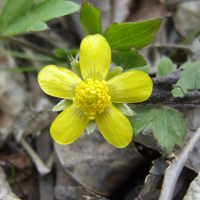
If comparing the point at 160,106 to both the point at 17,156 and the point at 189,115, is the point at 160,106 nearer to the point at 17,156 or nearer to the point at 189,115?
the point at 189,115

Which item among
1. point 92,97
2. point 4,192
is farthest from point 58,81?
point 4,192

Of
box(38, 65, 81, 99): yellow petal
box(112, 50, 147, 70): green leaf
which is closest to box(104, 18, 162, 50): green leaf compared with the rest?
box(112, 50, 147, 70): green leaf

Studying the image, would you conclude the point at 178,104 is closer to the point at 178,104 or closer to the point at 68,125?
the point at 178,104

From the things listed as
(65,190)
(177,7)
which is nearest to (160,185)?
(65,190)

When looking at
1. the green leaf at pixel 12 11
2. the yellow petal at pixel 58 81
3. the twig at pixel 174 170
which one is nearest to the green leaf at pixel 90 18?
the yellow petal at pixel 58 81

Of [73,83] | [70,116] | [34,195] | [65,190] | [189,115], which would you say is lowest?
[34,195]

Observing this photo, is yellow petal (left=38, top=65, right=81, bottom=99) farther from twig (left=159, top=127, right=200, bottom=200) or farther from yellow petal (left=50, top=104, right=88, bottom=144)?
twig (left=159, top=127, right=200, bottom=200)
